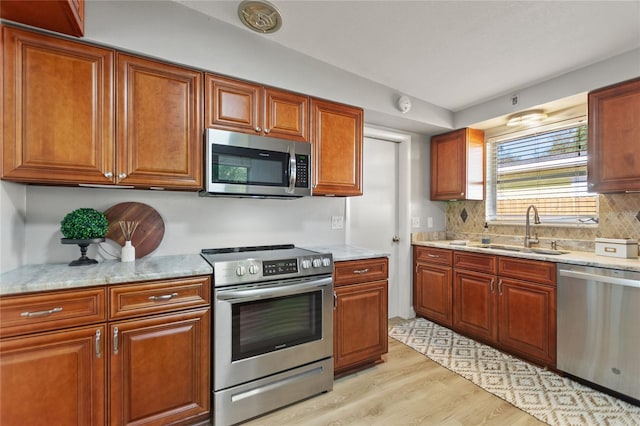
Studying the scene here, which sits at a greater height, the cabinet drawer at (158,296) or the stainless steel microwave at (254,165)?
the stainless steel microwave at (254,165)

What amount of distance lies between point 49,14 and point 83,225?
108 centimetres

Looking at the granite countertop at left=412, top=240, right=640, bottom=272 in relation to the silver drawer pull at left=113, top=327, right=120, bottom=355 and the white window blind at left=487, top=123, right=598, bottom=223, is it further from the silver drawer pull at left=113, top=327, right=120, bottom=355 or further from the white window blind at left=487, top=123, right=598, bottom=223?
the silver drawer pull at left=113, top=327, right=120, bottom=355

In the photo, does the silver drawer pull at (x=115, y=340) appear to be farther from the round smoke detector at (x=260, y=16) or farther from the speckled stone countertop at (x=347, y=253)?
the round smoke detector at (x=260, y=16)

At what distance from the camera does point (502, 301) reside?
262 centimetres

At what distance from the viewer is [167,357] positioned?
1623 mm

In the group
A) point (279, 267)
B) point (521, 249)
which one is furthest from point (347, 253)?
point (521, 249)

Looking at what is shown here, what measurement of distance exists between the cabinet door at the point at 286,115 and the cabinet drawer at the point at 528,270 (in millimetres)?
2051

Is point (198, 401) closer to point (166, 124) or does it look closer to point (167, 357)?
point (167, 357)

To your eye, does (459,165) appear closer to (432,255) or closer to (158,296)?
(432,255)

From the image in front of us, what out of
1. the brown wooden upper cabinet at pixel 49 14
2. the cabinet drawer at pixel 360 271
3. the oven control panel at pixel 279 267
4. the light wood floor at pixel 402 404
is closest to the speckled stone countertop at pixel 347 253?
the cabinet drawer at pixel 360 271

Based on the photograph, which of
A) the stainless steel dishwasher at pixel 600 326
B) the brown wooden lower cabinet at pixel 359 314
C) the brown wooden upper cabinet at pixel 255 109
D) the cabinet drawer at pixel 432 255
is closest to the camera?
the stainless steel dishwasher at pixel 600 326

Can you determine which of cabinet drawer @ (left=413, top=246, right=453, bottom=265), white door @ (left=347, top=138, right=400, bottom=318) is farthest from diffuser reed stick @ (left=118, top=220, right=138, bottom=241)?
cabinet drawer @ (left=413, top=246, right=453, bottom=265)

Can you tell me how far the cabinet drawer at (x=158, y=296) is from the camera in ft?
4.92

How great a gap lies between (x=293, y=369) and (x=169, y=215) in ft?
4.63
